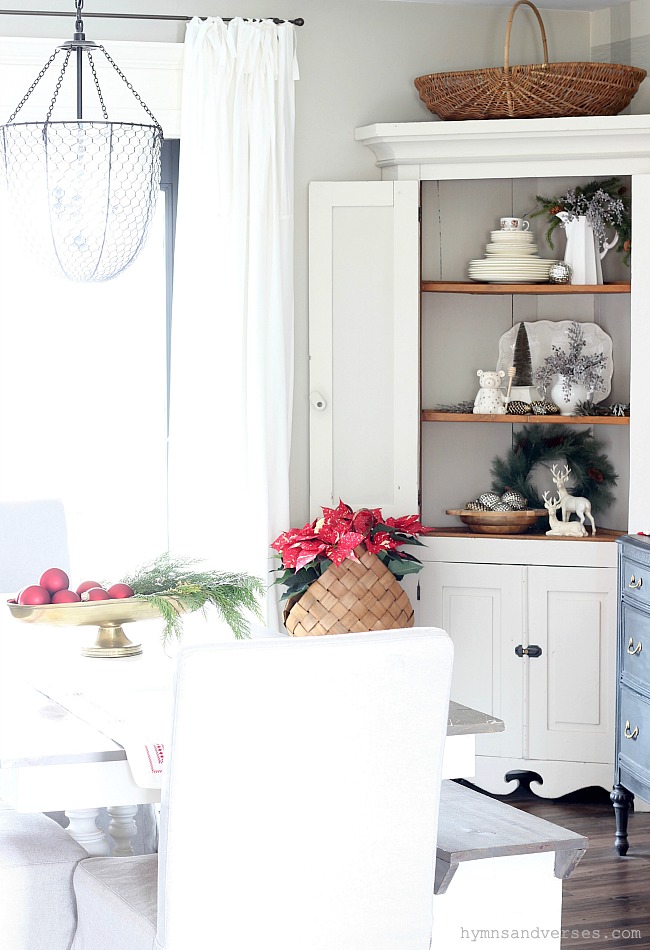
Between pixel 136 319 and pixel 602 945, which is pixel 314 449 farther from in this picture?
pixel 602 945

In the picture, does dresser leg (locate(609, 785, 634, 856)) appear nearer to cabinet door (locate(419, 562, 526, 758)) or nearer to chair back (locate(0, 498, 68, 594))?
cabinet door (locate(419, 562, 526, 758))

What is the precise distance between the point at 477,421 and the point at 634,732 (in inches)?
45.4

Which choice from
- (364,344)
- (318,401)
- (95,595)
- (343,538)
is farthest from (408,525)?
(95,595)

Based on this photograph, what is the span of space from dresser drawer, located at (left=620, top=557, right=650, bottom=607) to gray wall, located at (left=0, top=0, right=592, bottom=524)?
114cm

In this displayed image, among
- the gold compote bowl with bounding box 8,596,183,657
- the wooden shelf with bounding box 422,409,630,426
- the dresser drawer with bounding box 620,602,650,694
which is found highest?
the wooden shelf with bounding box 422,409,630,426

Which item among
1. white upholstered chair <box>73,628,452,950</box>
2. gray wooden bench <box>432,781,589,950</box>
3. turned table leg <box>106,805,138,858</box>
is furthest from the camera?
turned table leg <box>106,805,138,858</box>

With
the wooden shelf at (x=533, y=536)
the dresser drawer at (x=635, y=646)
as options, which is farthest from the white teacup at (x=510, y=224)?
the dresser drawer at (x=635, y=646)

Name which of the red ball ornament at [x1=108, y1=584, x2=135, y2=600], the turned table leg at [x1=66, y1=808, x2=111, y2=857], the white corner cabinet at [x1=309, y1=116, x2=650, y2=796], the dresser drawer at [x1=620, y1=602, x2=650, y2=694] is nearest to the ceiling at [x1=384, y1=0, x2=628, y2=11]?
the white corner cabinet at [x1=309, y1=116, x2=650, y2=796]

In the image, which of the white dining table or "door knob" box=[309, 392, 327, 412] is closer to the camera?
the white dining table

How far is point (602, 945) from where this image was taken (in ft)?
9.16

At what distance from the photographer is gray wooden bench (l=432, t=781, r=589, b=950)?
203cm

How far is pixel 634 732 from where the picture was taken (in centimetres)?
332

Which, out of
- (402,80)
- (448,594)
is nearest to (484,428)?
(448,594)

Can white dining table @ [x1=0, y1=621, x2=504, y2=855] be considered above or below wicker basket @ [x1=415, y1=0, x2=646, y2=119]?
below
